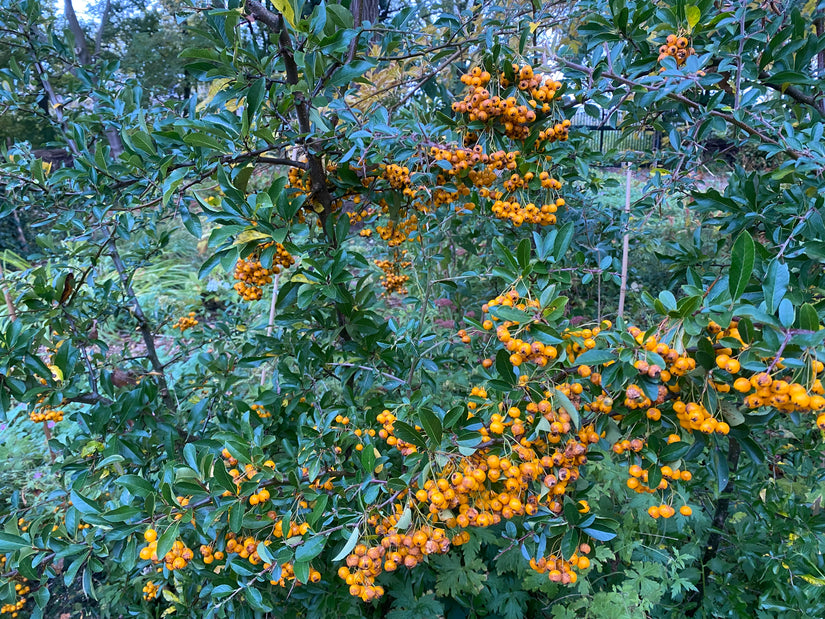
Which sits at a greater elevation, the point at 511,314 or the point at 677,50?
the point at 677,50

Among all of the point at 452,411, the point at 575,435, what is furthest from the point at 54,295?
the point at 575,435

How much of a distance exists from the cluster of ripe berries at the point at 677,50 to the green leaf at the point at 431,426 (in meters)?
1.26

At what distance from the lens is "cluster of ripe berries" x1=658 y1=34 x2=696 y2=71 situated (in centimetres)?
143

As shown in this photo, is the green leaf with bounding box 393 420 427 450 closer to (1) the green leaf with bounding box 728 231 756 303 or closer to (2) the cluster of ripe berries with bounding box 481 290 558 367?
(2) the cluster of ripe berries with bounding box 481 290 558 367

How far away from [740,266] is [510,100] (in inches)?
36.3

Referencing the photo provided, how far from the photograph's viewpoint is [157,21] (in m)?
13.0

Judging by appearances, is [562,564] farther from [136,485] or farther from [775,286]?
[136,485]

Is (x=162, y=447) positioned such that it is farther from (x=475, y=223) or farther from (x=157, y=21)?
(x=157, y=21)

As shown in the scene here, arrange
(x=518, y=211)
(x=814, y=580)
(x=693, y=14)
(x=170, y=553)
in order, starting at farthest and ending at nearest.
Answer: (x=518, y=211) → (x=814, y=580) → (x=693, y=14) → (x=170, y=553)

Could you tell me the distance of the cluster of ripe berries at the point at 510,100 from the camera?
1503 millimetres

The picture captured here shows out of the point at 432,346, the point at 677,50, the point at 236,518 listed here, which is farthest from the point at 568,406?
the point at 677,50

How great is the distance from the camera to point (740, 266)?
0.84 meters

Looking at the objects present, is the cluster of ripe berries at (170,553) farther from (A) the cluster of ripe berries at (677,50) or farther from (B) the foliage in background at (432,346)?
(A) the cluster of ripe berries at (677,50)

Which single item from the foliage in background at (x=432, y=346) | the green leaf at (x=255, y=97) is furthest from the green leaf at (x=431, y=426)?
the green leaf at (x=255, y=97)
